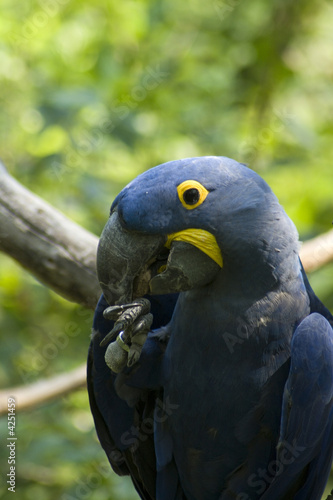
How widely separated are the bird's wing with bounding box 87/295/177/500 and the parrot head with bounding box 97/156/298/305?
16.1 inches

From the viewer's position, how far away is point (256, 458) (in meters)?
1.73

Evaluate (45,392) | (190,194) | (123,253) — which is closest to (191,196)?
(190,194)

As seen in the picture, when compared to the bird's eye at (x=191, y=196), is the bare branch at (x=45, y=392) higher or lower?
lower

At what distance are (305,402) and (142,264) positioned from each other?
60 centimetres

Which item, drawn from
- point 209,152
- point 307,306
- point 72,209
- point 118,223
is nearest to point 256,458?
point 307,306

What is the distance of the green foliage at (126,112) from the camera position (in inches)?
125

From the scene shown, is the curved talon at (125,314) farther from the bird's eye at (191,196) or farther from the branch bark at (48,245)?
the branch bark at (48,245)

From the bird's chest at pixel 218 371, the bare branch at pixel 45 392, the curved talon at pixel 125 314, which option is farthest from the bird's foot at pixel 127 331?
the bare branch at pixel 45 392

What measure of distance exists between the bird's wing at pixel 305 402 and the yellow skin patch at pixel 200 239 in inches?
13.6

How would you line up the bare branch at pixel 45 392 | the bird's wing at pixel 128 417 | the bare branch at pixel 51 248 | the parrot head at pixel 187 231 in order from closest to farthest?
1. the parrot head at pixel 187 231
2. the bird's wing at pixel 128 417
3. the bare branch at pixel 51 248
4. the bare branch at pixel 45 392

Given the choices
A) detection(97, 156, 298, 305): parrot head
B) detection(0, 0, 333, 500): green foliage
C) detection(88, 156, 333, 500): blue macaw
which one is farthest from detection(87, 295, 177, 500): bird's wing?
detection(0, 0, 333, 500): green foliage

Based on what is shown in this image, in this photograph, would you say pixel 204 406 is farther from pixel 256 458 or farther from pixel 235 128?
pixel 235 128

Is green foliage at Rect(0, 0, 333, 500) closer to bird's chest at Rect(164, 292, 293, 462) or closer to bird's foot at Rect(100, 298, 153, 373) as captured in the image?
bird's chest at Rect(164, 292, 293, 462)

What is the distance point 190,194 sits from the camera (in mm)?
1460
